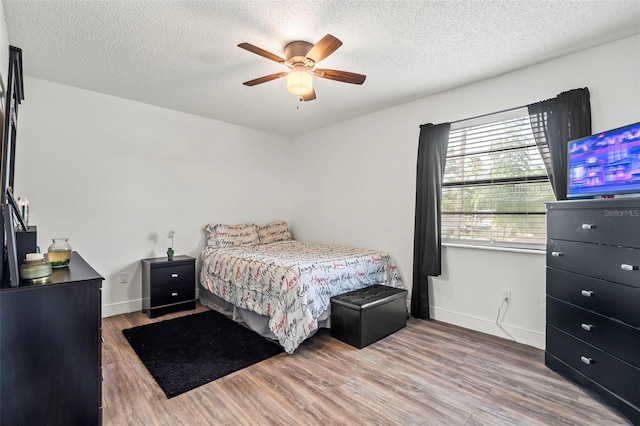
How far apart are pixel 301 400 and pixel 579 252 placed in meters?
2.07

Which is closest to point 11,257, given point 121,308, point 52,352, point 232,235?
point 52,352

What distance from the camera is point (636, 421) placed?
1.65 metres

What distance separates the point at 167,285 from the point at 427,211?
9.90ft

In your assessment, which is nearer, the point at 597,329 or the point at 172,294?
the point at 597,329

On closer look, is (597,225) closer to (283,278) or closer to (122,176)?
(283,278)

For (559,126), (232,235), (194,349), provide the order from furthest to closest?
(232,235), (194,349), (559,126)

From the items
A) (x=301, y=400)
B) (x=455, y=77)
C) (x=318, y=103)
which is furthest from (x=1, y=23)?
(x=455, y=77)

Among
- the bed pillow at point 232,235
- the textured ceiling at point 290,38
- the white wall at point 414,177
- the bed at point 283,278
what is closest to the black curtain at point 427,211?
the white wall at point 414,177

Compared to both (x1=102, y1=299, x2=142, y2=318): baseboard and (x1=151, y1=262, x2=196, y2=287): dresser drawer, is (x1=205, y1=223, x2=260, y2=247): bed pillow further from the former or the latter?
(x1=102, y1=299, x2=142, y2=318): baseboard

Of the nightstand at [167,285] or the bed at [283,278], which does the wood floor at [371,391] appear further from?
the nightstand at [167,285]

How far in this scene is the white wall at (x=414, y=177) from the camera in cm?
237

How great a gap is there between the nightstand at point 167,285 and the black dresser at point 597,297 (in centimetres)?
354

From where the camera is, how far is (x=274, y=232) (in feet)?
15.7

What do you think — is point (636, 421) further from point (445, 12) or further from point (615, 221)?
point (445, 12)
